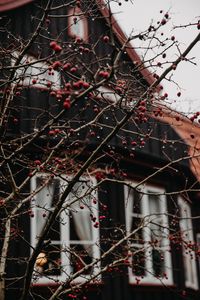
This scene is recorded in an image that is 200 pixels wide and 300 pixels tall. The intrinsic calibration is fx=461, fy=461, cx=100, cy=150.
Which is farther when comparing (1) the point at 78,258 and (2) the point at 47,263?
(2) the point at 47,263

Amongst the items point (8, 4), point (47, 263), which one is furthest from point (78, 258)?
point (8, 4)

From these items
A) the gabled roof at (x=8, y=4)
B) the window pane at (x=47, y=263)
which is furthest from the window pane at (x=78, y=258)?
the gabled roof at (x=8, y=4)

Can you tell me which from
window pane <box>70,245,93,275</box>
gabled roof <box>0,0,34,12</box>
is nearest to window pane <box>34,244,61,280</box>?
window pane <box>70,245,93,275</box>

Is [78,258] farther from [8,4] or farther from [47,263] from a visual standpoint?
[8,4]

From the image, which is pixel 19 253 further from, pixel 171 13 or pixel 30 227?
pixel 171 13

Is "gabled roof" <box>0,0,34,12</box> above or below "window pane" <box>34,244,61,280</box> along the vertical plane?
→ above

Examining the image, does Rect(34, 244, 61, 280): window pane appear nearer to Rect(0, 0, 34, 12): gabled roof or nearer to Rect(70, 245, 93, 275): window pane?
Rect(70, 245, 93, 275): window pane

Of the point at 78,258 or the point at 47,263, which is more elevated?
the point at 47,263

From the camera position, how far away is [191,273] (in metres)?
12.4

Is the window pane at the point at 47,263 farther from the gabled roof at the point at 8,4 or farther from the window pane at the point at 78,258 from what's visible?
the gabled roof at the point at 8,4

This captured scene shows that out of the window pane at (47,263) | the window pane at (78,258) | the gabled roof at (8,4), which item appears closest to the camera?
the window pane at (78,258)

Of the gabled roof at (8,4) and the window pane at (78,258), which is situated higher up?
the gabled roof at (8,4)

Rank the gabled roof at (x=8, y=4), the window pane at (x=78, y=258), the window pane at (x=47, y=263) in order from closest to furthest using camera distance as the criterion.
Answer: the window pane at (x=78, y=258)
the window pane at (x=47, y=263)
the gabled roof at (x=8, y=4)

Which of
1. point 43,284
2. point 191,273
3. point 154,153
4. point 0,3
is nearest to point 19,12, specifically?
point 0,3
